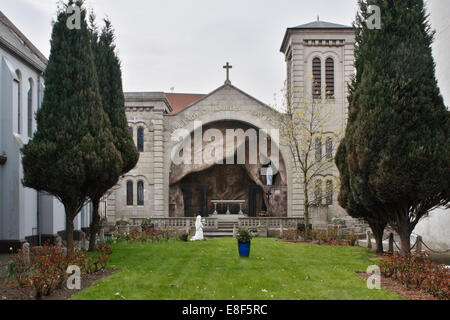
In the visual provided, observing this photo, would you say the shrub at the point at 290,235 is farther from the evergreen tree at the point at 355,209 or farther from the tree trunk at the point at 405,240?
the tree trunk at the point at 405,240

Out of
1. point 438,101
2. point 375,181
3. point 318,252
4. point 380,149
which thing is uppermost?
point 438,101

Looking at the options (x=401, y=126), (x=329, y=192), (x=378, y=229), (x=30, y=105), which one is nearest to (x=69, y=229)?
(x=30, y=105)

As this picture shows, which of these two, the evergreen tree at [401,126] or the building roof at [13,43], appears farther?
the building roof at [13,43]

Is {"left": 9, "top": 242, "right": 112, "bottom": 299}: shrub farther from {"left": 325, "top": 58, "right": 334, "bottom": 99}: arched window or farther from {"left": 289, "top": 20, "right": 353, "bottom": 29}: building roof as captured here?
{"left": 289, "top": 20, "right": 353, "bottom": 29}: building roof

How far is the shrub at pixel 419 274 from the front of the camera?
379 inches

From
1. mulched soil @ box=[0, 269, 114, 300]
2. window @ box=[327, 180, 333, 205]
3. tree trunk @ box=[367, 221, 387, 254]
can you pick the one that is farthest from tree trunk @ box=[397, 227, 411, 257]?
window @ box=[327, 180, 333, 205]

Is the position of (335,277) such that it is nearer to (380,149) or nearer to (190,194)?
(380,149)

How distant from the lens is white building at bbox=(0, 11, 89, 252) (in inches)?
727

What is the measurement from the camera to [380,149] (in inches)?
517

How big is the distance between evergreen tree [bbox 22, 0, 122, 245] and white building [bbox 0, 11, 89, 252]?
15.9 ft

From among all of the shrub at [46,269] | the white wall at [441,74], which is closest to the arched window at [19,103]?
the shrub at [46,269]

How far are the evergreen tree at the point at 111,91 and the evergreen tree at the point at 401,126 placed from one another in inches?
384
